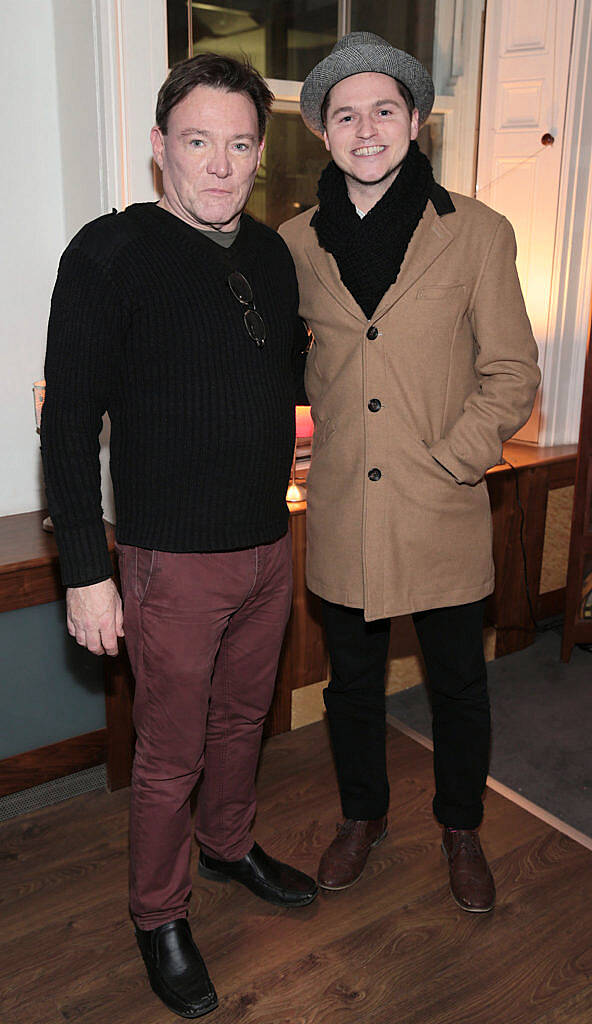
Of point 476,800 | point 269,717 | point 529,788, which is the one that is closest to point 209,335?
point 476,800

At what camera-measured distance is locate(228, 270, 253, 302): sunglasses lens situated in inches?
61.4

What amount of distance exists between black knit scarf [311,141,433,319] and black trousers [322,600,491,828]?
26.8 inches

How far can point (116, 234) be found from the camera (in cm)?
150

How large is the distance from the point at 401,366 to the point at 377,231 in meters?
0.26

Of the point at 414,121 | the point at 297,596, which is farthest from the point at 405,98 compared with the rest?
the point at 297,596

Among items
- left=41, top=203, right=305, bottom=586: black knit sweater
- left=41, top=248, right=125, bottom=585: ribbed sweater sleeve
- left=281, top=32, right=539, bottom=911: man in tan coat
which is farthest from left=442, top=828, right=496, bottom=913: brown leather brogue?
left=41, top=248, right=125, bottom=585: ribbed sweater sleeve

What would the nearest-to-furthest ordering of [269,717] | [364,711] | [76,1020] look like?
[76,1020] → [364,711] → [269,717]

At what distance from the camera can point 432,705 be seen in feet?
6.40

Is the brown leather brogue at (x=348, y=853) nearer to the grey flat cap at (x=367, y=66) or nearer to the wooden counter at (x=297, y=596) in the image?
the wooden counter at (x=297, y=596)

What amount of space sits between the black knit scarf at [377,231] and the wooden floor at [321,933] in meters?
1.31

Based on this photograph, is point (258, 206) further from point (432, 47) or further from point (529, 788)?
point (529, 788)

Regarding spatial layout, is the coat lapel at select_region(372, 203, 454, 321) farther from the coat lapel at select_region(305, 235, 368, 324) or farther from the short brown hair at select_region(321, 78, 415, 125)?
the short brown hair at select_region(321, 78, 415, 125)

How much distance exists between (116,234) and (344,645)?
0.98 metres

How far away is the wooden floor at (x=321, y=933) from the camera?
1724mm
